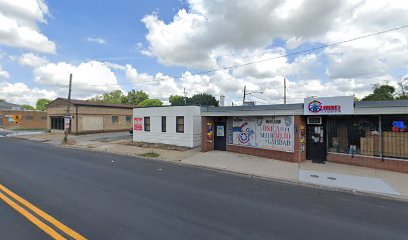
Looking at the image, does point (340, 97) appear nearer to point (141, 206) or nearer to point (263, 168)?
point (263, 168)

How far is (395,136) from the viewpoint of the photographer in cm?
1032

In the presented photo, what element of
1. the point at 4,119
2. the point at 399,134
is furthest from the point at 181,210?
the point at 4,119

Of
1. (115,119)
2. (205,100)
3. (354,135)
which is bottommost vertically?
(354,135)

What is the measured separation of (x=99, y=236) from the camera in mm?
4031

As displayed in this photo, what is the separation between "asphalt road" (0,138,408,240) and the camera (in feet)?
14.4

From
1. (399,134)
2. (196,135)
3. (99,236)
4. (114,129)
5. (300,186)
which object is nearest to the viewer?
(99,236)

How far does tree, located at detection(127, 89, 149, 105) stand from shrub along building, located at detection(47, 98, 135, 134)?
159ft

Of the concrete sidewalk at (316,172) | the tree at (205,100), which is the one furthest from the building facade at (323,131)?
the tree at (205,100)

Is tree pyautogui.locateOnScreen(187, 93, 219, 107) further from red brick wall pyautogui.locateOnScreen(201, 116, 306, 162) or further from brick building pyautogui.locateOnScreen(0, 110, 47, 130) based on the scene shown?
red brick wall pyautogui.locateOnScreen(201, 116, 306, 162)

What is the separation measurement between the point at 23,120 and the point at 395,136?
195 ft

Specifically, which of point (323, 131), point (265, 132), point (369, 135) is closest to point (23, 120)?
point (265, 132)

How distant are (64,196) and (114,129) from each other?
29.2 metres

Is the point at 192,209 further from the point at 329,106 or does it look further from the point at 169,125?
the point at 169,125

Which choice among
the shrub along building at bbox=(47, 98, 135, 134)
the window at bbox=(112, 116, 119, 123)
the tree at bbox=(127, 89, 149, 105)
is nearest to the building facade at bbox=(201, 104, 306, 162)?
the shrub along building at bbox=(47, 98, 135, 134)
